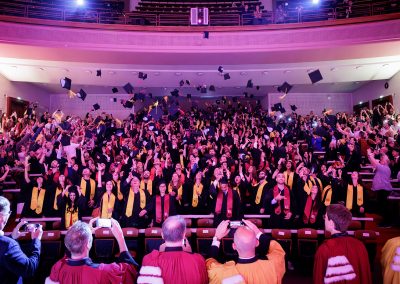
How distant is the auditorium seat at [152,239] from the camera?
4609 millimetres

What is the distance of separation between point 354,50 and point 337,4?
6.58 feet

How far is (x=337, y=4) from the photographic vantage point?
10586 mm

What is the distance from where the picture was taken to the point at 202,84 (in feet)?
44.0

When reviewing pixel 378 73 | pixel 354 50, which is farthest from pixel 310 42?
pixel 378 73

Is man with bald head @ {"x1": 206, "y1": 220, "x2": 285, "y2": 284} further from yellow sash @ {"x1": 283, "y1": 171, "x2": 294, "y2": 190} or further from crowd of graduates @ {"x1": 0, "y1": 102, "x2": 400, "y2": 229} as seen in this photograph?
yellow sash @ {"x1": 283, "y1": 171, "x2": 294, "y2": 190}

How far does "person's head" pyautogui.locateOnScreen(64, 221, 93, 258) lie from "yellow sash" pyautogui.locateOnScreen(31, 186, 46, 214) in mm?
4703

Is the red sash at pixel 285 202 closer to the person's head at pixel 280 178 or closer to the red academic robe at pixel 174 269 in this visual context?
the person's head at pixel 280 178

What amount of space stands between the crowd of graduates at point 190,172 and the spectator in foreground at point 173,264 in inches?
142

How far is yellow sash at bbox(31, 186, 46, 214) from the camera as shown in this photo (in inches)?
236

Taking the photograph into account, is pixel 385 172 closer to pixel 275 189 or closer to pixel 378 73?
pixel 275 189

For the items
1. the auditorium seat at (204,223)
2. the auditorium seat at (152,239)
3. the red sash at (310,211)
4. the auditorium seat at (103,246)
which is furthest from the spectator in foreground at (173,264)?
the red sash at (310,211)

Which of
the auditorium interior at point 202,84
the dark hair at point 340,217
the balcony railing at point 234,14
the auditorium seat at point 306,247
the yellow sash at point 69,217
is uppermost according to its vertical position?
the balcony railing at point 234,14

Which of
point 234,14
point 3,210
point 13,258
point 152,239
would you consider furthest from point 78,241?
point 234,14

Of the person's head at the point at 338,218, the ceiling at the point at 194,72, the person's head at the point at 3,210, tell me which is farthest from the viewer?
the ceiling at the point at 194,72
